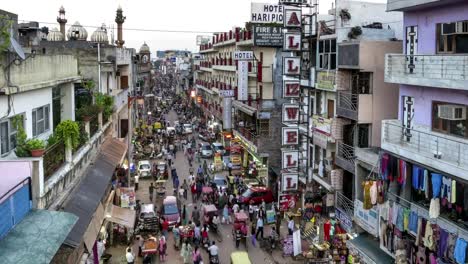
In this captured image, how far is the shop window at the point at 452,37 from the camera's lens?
14.0 m

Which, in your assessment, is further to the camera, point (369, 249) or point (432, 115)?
point (369, 249)

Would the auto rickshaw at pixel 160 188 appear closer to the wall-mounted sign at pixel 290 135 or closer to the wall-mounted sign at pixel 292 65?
the wall-mounted sign at pixel 290 135

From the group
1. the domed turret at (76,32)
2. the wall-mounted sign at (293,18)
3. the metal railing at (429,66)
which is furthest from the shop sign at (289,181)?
the domed turret at (76,32)

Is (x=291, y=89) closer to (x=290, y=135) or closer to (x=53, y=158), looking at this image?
(x=290, y=135)

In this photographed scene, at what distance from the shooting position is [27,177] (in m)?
11.1

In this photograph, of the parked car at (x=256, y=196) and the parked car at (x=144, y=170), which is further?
the parked car at (x=144, y=170)

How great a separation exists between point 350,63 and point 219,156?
2230cm

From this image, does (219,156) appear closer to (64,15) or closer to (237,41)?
(237,41)

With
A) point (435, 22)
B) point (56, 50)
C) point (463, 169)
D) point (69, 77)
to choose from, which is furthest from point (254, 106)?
point (463, 169)

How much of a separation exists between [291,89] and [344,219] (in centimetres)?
685

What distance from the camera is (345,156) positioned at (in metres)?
23.1

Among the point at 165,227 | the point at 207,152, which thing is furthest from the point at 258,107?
the point at 165,227

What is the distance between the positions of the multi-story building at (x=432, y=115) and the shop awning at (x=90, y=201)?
32.6 ft

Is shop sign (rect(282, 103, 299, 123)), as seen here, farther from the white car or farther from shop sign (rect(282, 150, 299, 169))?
the white car
